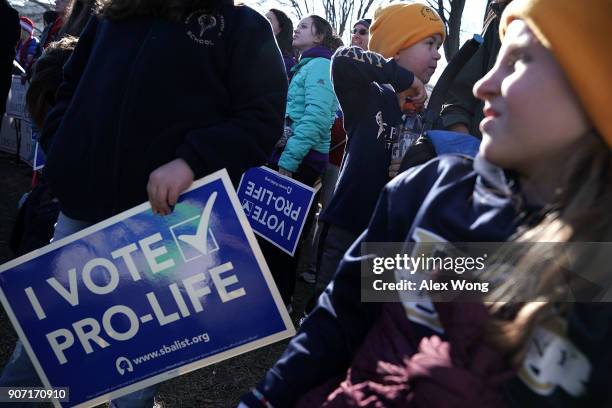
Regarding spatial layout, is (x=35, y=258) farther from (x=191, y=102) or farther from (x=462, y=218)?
(x=462, y=218)

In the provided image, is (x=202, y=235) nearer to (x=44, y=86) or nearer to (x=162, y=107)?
(x=162, y=107)

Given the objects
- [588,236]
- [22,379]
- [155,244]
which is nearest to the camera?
[588,236]

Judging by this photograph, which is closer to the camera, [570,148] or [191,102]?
[570,148]

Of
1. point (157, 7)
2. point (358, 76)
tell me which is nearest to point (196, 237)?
point (157, 7)

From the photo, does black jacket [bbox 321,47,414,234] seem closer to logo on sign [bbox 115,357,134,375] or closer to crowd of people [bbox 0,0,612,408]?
crowd of people [bbox 0,0,612,408]

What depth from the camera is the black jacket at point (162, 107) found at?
1.87 m

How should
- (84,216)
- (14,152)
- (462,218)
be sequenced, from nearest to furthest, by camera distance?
(462,218) < (84,216) < (14,152)

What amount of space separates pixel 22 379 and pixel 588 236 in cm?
187

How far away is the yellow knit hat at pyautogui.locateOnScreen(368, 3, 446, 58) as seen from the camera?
3.01 m

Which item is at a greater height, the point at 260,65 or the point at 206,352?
the point at 260,65

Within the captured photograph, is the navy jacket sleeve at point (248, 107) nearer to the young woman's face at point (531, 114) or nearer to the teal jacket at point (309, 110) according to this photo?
the young woman's face at point (531, 114)

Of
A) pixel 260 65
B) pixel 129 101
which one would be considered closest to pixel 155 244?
pixel 129 101

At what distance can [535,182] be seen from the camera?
42.2 inches

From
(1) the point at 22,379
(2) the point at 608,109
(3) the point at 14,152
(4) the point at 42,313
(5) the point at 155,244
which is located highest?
(2) the point at 608,109
